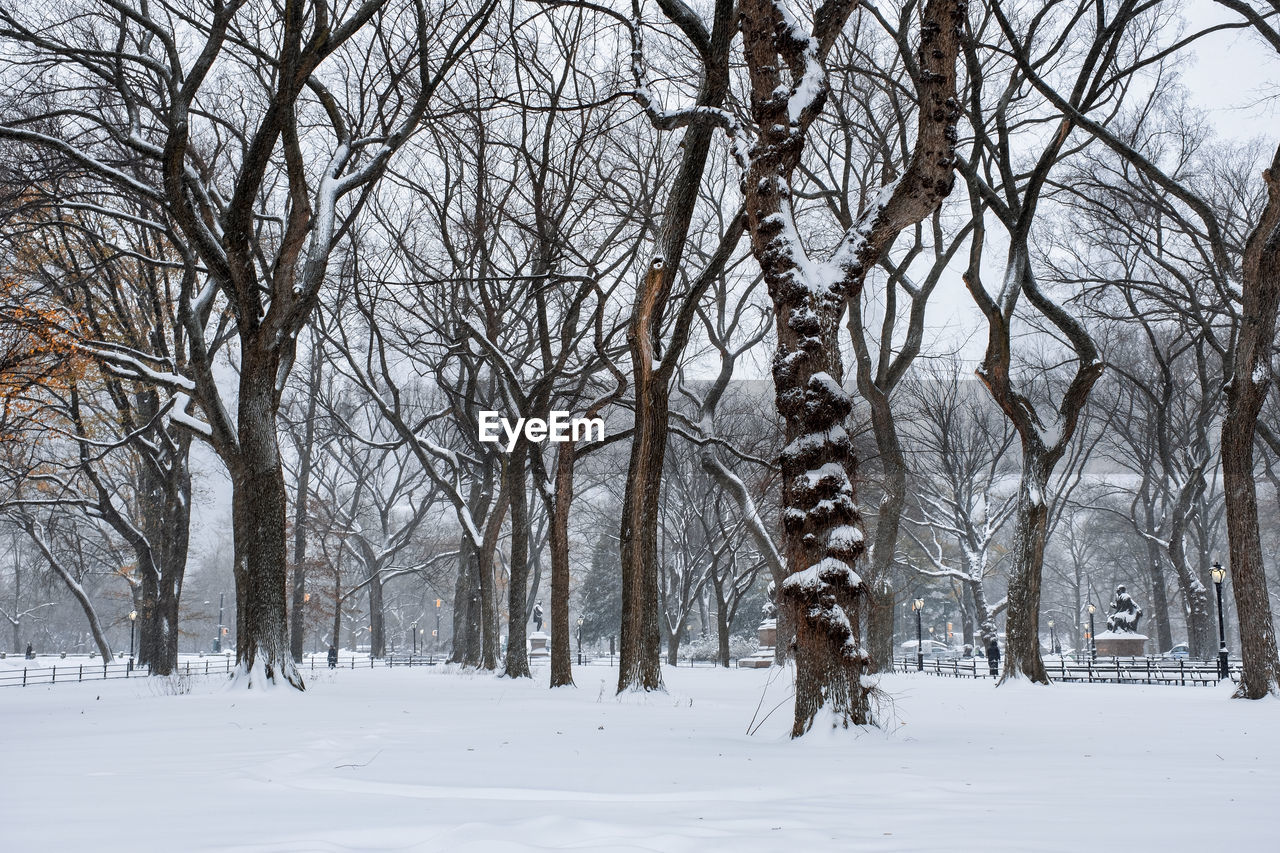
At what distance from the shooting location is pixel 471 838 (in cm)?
350

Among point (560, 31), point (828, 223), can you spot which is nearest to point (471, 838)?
point (560, 31)

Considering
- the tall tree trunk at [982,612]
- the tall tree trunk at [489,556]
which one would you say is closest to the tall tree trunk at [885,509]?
the tall tree trunk at [489,556]

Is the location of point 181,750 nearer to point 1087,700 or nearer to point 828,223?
point 1087,700

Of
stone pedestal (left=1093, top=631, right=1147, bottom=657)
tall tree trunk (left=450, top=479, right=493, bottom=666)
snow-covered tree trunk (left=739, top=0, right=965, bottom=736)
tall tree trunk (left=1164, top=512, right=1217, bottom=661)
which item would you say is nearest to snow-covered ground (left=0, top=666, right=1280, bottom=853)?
snow-covered tree trunk (left=739, top=0, right=965, bottom=736)

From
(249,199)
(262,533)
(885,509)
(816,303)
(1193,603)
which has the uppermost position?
(249,199)

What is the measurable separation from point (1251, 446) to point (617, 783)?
12765 millimetres

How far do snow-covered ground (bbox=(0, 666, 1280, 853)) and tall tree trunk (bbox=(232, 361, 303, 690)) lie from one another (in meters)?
2.61

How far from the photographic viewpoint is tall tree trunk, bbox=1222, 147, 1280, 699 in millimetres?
13516

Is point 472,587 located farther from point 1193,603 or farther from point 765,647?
point 1193,603

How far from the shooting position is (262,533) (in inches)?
527

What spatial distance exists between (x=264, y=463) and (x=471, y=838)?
11.3 meters

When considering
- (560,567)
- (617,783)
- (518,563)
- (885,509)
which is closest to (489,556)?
(518,563)

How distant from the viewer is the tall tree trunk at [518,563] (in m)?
19.4

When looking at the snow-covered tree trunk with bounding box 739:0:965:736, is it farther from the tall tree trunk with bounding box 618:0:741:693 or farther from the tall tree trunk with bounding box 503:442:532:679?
the tall tree trunk with bounding box 503:442:532:679
